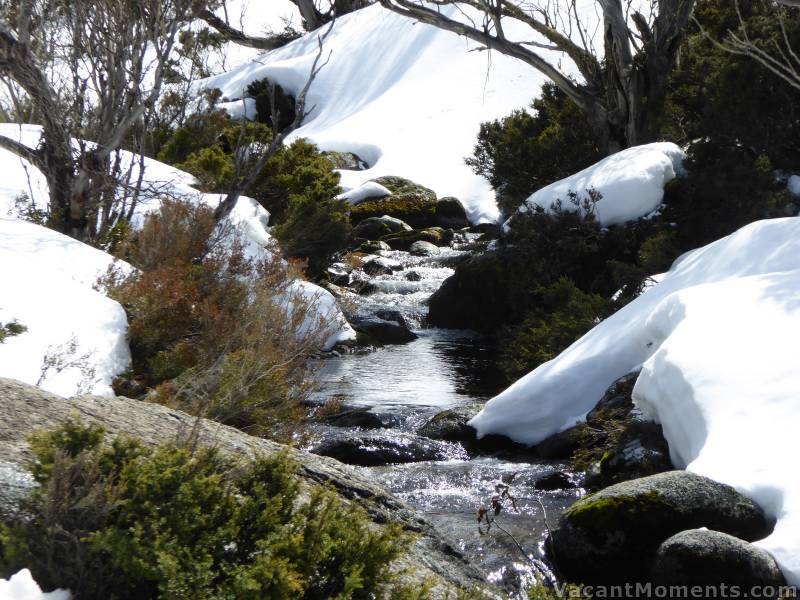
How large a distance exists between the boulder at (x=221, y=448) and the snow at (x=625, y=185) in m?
7.91

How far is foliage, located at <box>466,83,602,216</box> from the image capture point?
14.8m

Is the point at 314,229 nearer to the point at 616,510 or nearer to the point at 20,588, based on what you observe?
the point at 616,510

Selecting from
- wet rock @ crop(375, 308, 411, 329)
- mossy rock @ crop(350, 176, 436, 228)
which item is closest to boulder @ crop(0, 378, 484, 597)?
wet rock @ crop(375, 308, 411, 329)

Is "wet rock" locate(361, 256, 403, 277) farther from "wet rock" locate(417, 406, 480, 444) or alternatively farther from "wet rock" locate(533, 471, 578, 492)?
"wet rock" locate(533, 471, 578, 492)

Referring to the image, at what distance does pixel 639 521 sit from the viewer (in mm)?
4234

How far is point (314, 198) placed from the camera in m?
14.3

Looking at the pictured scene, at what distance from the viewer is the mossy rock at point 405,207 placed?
1997cm

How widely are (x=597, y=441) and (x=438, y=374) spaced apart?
389cm

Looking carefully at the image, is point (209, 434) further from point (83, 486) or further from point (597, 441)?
point (597, 441)

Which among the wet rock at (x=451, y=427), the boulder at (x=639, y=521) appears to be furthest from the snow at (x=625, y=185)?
the boulder at (x=639, y=521)

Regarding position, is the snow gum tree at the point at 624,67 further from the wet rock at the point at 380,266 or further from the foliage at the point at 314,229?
the wet rock at the point at 380,266

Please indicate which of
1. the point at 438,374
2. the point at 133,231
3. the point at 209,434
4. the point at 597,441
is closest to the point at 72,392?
the point at 209,434

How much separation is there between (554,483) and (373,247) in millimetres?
11997

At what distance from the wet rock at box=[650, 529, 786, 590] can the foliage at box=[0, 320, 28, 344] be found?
367 centimetres
